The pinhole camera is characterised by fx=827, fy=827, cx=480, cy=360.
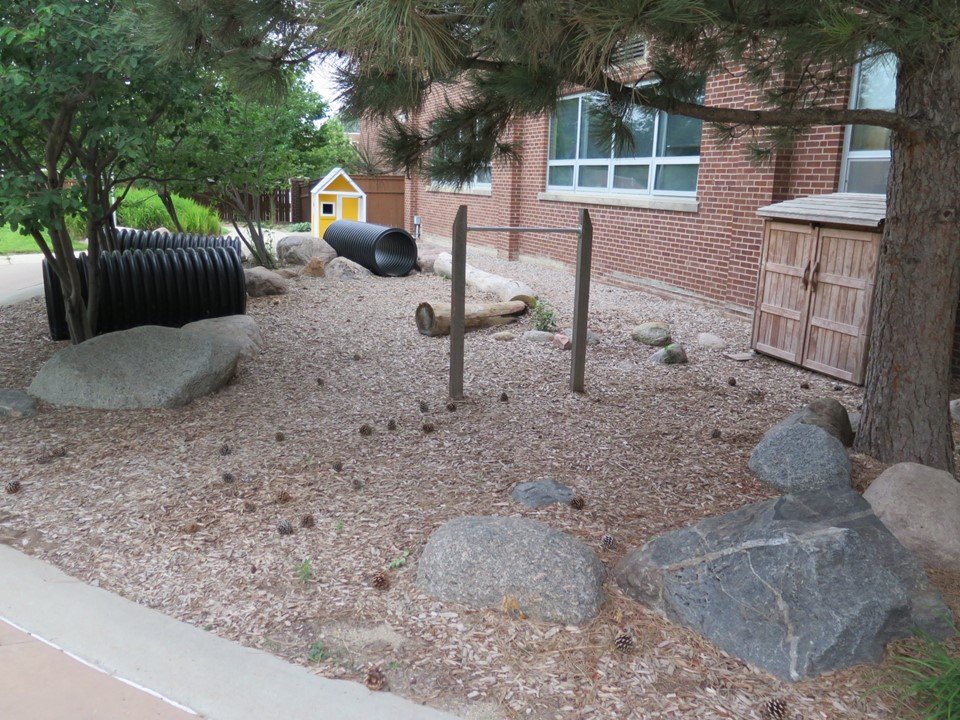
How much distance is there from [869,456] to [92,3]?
5546mm

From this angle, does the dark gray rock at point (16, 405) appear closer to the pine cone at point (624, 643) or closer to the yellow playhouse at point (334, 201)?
the pine cone at point (624, 643)

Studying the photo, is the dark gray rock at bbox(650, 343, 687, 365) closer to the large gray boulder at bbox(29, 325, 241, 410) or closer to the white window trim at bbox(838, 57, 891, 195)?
the white window trim at bbox(838, 57, 891, 195)

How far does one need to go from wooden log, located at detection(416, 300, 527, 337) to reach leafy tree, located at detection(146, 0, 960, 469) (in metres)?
3.05

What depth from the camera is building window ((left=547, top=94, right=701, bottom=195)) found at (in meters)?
10.5

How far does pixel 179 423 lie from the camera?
5512 millimetres

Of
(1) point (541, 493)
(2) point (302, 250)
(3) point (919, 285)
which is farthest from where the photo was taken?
(2) point (302, 250)

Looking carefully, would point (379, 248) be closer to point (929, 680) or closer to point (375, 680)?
point (375, 680)

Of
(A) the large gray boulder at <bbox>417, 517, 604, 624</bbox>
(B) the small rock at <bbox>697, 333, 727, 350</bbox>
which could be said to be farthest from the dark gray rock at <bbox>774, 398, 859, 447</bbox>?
(B) the small rock at <bbox>697, 333, 727, 350</bbox>

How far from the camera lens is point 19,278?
42.1ft

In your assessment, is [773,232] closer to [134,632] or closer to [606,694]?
[606,694]

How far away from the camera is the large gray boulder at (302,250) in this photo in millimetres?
14000

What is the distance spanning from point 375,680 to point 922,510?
2.59 meters

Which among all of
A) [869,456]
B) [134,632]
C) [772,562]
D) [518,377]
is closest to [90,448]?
[134,632]

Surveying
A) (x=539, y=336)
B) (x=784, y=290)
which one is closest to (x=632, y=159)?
(x=539, y=336)
